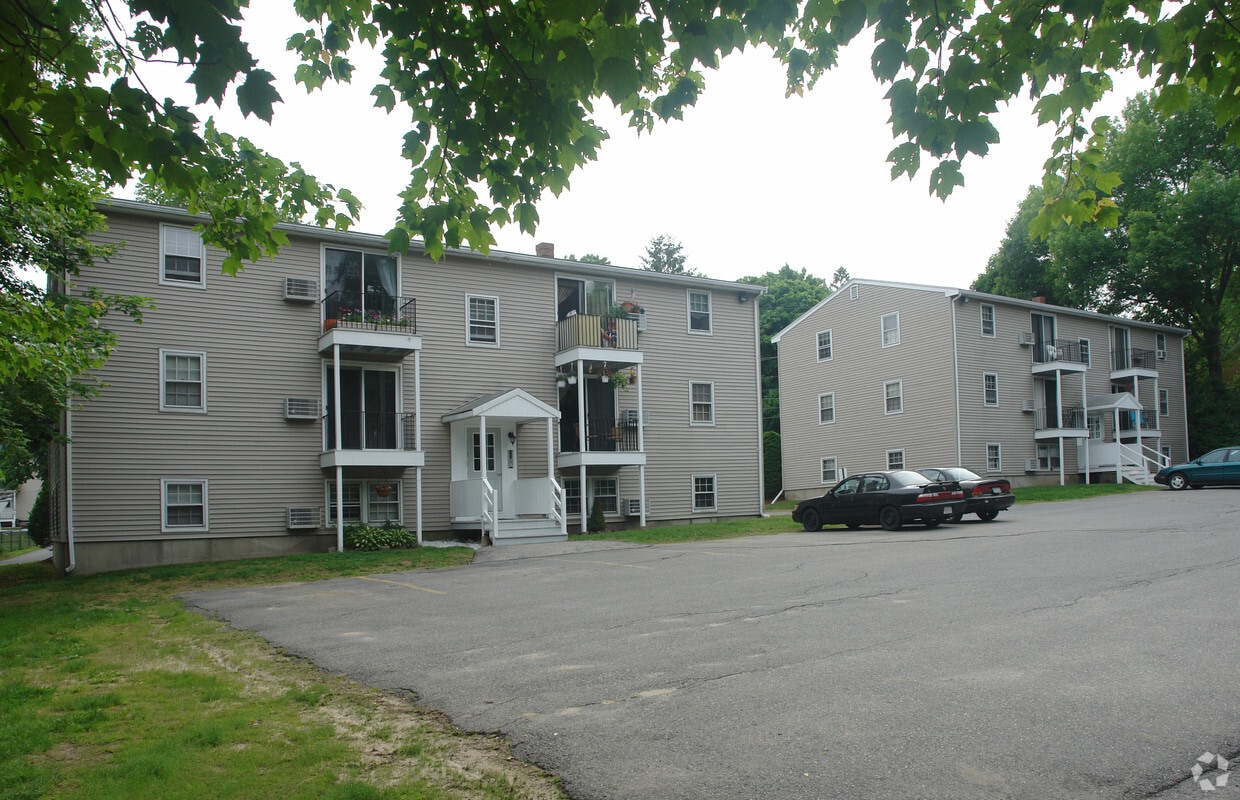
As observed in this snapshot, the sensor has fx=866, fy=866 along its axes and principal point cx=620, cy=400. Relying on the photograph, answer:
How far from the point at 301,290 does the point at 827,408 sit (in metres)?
25.0

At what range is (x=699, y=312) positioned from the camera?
88.2 feet

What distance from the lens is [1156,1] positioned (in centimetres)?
484

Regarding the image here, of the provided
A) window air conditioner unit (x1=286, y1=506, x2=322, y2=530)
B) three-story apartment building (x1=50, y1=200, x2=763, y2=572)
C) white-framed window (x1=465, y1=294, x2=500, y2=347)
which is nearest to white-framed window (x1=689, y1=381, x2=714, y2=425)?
three-story apartment building (x1=50, y1=200, x2=763, y2=572)

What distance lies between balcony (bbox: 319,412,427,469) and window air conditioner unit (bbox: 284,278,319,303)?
284 cm

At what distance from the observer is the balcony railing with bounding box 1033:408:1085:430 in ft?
118

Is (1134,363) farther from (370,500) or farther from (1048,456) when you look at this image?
(370,500)

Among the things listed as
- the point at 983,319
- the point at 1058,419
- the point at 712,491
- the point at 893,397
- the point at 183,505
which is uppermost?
the point at 983,319

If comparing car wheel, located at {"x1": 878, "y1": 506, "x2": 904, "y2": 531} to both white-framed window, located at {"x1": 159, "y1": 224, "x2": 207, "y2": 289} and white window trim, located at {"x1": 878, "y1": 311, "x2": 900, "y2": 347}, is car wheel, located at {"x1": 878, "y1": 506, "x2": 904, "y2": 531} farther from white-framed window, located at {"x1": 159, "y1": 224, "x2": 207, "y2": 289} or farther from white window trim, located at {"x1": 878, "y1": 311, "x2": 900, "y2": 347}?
white window trim, located at {"x1": 878, "y1": 311, "x2": 900, "y2": 347}

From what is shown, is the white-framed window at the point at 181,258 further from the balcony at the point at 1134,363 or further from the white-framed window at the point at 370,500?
the balcony at the point at 1134,363

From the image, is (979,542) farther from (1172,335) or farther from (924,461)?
(1172,335)

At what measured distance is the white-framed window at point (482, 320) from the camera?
915 inches

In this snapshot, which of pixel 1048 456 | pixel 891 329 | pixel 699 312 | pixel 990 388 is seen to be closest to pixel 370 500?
pixel 699 312

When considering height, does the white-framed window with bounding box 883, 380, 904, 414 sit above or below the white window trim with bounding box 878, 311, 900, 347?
below

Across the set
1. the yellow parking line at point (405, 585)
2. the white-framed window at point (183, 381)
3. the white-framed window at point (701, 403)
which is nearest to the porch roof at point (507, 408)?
the white-framed window at point (701, 403)
